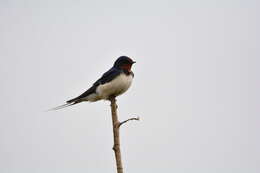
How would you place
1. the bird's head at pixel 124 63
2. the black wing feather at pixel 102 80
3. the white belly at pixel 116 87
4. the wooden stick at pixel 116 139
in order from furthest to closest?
the bird's head at pixel 124 63
the black wing feather at pixel 102 80
the white belly at pixel 116 87
the wooden stick at pixel 116 139

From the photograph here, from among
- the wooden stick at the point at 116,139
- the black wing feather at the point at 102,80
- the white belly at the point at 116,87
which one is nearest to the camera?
the wooden stick at the point at 116,139

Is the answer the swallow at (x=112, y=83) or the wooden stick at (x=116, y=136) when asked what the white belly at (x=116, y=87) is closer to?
the swallow at (x=112, y=83)

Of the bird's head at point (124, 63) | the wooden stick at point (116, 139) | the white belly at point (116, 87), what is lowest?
the wooden stick at point (116, 139)

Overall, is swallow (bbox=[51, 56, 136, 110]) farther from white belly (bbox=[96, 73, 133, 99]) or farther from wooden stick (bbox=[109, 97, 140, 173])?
wooden stick (bbox=[109, 97, 140, 173])

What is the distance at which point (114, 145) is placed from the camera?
5492 mm

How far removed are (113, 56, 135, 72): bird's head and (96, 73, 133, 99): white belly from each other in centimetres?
31

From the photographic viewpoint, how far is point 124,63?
876cm

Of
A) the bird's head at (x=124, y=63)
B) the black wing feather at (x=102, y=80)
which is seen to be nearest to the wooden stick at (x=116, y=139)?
the black wing feather at (x=102, y=80)

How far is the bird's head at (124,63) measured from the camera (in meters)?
8.67

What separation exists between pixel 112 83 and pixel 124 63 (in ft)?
2.06

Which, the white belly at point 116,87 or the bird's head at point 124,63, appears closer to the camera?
the white belly at point 116,87

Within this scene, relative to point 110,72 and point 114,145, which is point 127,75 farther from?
point 114,145

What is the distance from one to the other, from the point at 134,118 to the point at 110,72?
8.94 feet

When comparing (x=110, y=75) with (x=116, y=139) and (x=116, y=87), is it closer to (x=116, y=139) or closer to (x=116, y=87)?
(x=116, y=87)
